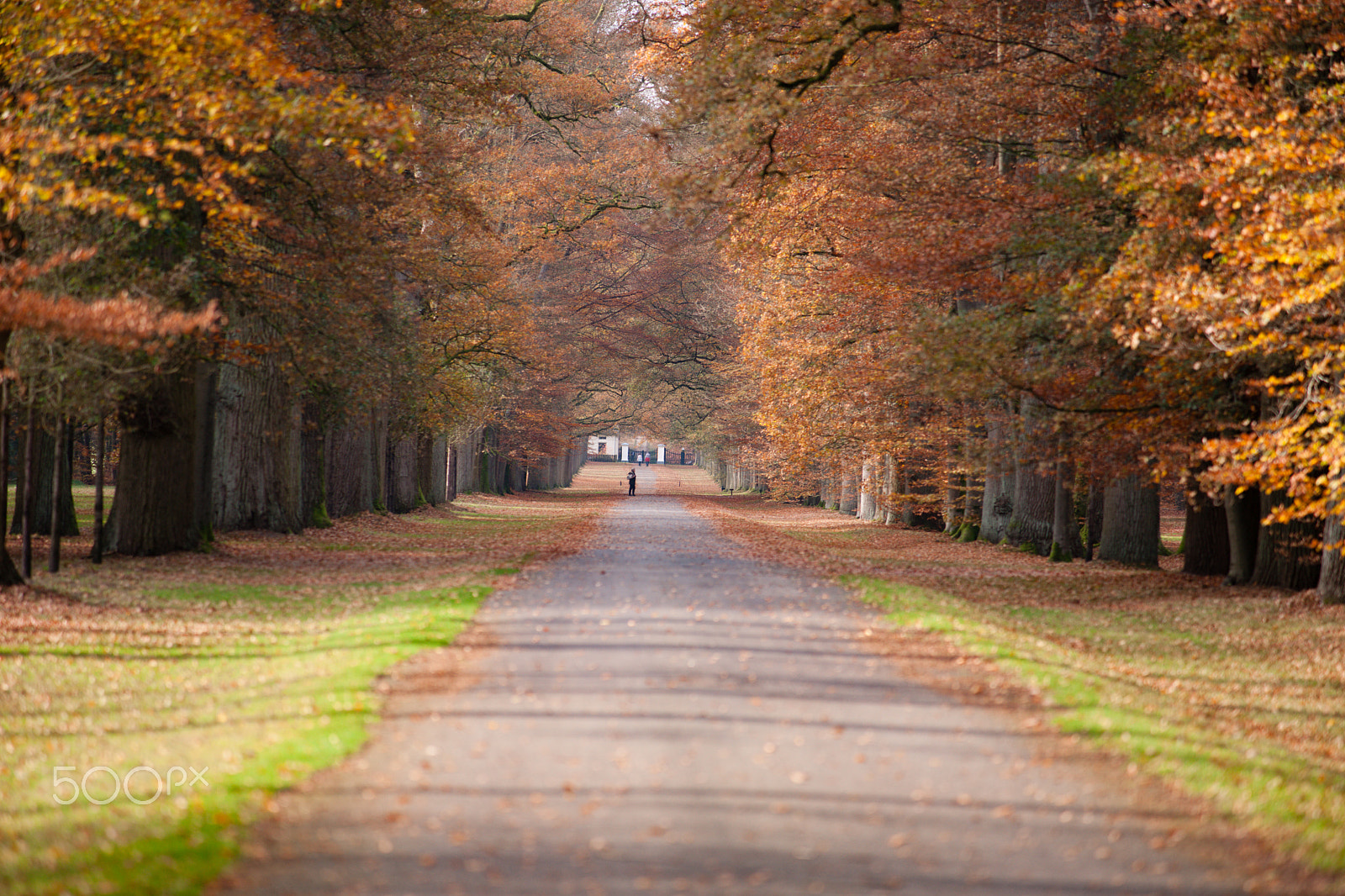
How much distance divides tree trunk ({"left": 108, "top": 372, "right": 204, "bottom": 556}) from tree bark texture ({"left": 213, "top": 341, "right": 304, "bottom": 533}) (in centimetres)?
443

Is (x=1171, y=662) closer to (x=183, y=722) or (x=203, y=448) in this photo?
(x=183, y=722)

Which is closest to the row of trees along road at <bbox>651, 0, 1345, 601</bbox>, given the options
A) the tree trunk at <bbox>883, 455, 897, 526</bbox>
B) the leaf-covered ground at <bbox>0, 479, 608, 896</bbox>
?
the tree trunk at <bbox>883, 455, 897, 526</bbox>

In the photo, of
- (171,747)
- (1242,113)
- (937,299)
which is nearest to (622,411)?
(937,299)

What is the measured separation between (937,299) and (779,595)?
12.1 metres

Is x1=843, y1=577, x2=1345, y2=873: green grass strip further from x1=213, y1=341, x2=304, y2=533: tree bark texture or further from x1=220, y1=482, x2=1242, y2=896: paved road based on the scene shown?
x1=213, y1=341, x2=304, y2=533: tree bark texture

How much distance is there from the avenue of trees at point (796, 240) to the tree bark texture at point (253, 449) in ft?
0.21

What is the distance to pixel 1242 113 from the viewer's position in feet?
41.0

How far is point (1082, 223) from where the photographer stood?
15742 mm

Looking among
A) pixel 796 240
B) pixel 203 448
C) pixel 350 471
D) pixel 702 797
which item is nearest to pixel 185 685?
pixel 702 797

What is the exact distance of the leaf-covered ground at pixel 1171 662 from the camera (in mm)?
6590

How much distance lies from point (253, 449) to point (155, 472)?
5148 mm

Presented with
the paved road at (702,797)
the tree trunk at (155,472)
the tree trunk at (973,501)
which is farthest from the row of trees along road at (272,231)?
the tree trunk at (973,501)

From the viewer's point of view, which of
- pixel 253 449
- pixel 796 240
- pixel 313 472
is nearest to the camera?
pixel 253 449

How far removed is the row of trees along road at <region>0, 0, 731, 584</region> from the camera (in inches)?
447
